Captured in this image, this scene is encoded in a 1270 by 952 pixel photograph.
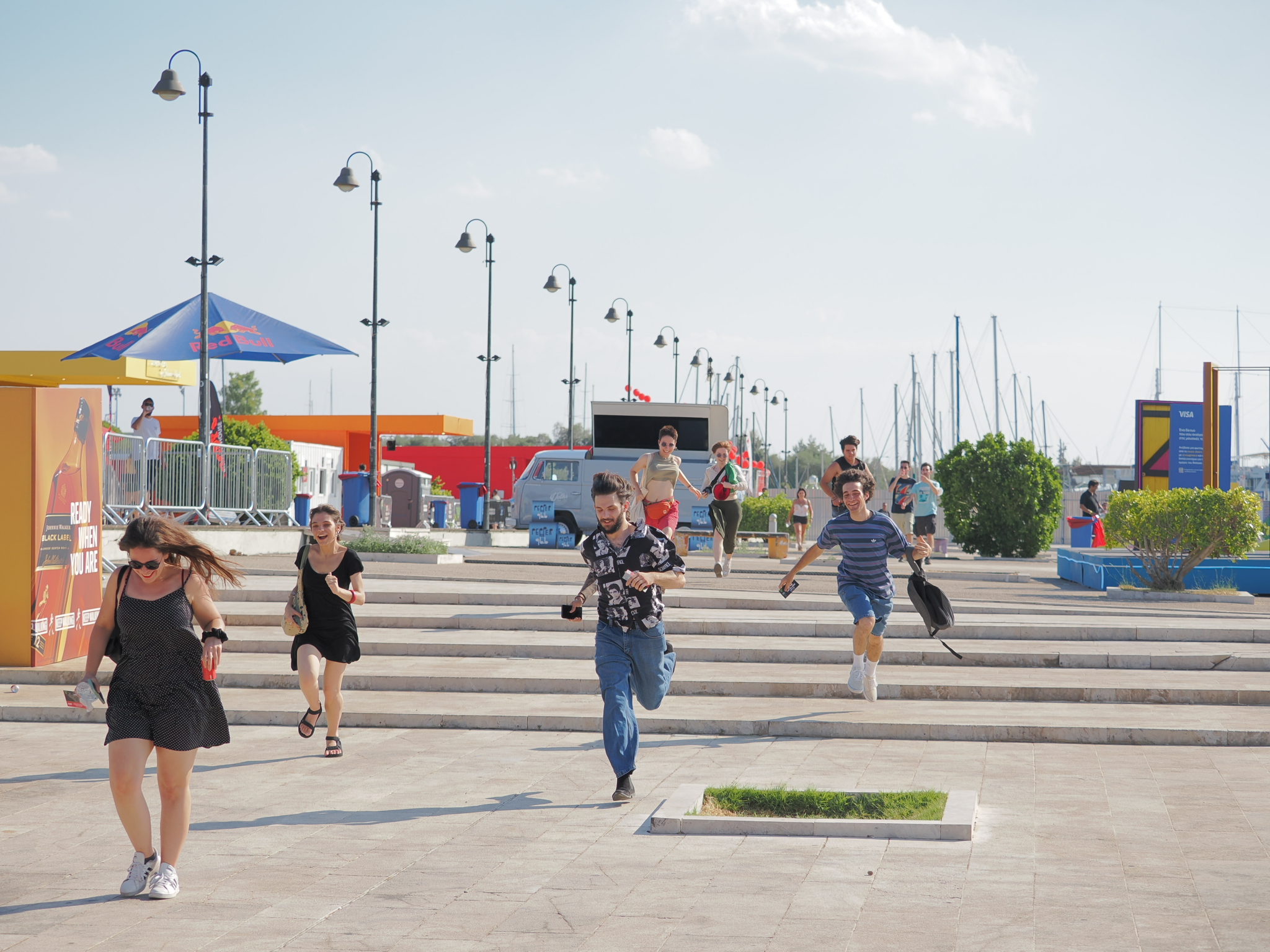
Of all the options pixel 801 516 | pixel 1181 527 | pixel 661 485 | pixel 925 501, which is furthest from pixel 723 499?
pixel 801 516

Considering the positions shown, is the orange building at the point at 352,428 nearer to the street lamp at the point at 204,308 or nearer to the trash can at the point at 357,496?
the trash can at the point at 357,496

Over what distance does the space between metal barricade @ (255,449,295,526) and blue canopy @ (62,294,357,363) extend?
1.96 m

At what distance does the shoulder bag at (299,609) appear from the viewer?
8.20 m

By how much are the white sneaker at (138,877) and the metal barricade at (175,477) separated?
1533cm

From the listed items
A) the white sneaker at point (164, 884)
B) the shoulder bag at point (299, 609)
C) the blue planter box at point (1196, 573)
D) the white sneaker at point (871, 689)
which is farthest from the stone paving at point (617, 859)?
the blue planter box at point (1196, 573)

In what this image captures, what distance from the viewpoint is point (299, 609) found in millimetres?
8250

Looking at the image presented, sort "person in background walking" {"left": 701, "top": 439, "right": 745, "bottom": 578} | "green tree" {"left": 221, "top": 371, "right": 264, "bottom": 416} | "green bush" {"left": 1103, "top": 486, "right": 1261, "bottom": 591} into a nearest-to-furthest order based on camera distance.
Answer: "person in background walking" {"left": 701, "top": 439, "right": 745, "bottom": 578}
"green bush" {"left": 1103, "top": 486, "right": 1261, "bottom": 591}
"green tree" {"left": 221, "top": 371, "right": 264, "bottom": 416}

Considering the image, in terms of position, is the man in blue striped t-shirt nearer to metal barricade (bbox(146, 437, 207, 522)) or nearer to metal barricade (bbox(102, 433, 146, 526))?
metal barricade (bbox(102, 433, 146, 526))

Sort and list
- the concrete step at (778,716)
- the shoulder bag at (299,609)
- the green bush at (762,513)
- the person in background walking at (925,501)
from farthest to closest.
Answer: the green bush at (762,513), the person in background walking at (925,501), the concrete step at (778,716), the shoulder bag at (299,609)

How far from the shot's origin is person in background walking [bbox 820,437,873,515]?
11.6 m

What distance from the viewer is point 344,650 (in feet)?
27.5

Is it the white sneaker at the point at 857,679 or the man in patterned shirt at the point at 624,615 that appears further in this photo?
the white sneaker at the point at 857,679

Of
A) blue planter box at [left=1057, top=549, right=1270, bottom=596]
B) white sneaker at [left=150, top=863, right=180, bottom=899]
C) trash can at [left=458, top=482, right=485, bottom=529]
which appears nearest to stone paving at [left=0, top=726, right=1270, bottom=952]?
white sneaker at [left=150, top=863, right=180, bottom=899]

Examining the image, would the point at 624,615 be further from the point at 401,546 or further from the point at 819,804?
the point at 401,546
